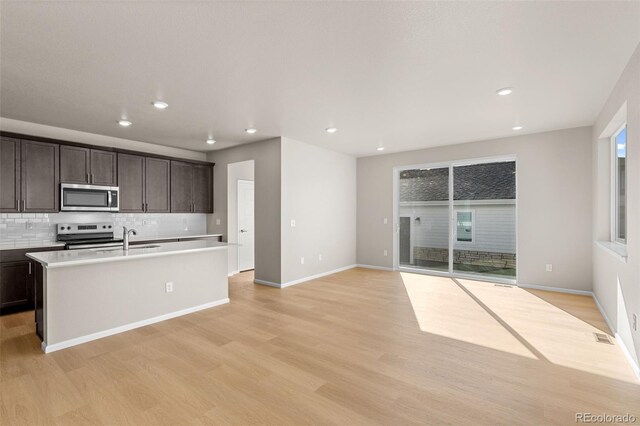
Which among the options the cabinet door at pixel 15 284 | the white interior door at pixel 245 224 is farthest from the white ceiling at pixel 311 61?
the white interior door at pixel 245 224

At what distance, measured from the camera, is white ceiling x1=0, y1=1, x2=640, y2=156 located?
2066 mm

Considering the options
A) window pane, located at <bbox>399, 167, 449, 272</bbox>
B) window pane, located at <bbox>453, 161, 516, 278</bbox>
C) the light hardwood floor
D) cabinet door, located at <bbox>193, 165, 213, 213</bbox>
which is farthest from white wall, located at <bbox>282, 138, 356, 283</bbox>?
window pane, located at <bbox>453, 161, 516, 278</bbox>

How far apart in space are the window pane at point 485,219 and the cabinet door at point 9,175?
23.0ft

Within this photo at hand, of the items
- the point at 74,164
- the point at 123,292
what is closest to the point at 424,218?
the point at 123,292

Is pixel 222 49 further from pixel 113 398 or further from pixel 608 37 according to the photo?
pixel 608 37

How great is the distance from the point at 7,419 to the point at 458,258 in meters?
6.26

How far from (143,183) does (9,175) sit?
1.73 m

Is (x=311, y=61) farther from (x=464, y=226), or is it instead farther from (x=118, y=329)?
(x=464, y=226)

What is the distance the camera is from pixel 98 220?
208 inches

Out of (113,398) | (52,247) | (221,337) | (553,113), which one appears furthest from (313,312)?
(553,113)

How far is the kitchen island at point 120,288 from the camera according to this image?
2998 mm

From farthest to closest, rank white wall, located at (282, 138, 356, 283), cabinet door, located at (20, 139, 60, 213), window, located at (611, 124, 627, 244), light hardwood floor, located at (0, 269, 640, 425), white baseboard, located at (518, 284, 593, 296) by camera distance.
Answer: white wall, located at (282, 138, 356, 283) < white baseboard, located at (518, 284, 593, 296) < cabinet door, located at (20, 139, 60, 213) < window, located at (611, 124, 627, 244) < light hardwood floor, located at (0, 269, 640, 425)

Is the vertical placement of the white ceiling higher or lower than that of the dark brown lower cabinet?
higher

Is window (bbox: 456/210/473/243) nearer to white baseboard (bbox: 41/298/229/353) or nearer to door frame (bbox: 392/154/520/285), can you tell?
door frame (bbox: 392/154/520/285)
